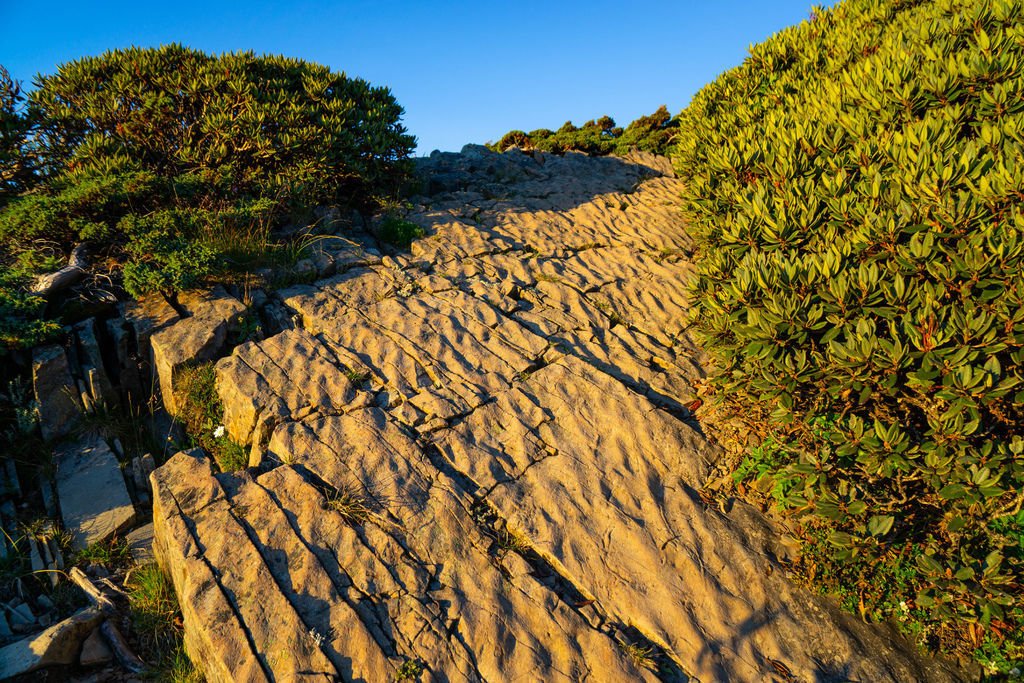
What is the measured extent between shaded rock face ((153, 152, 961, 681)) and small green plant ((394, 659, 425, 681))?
24mm

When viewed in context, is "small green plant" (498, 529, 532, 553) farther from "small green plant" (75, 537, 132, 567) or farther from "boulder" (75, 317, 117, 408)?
"boulder" (75, 317, 117, 408)

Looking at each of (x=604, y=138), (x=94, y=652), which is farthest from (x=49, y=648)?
(x=604, y=138)

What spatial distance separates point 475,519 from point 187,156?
715 centimetres

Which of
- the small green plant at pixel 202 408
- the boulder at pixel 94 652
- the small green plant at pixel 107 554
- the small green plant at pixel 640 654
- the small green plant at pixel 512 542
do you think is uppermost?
the small green plant at pixel 202 408

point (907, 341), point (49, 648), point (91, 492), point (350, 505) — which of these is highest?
point (907, 341)

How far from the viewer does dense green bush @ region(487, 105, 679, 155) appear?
57.0 feet

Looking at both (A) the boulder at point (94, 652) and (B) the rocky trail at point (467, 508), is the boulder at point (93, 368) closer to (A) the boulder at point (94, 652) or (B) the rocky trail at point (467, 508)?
(B) the rocky trail at point (467, 508)

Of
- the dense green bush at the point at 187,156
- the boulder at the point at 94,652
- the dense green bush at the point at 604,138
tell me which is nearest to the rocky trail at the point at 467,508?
the boulder at the point at 94,652

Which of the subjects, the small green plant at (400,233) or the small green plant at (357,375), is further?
the small green plant at (400,233)

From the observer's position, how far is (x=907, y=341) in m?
3.95

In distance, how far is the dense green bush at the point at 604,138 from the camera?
1738 cm

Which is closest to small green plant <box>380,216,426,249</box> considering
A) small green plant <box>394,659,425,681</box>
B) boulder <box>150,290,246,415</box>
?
boulder <box>150,290,246,415</box>

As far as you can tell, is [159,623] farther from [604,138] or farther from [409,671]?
[604,138]

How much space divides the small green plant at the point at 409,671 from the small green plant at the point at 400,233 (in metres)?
6.34
